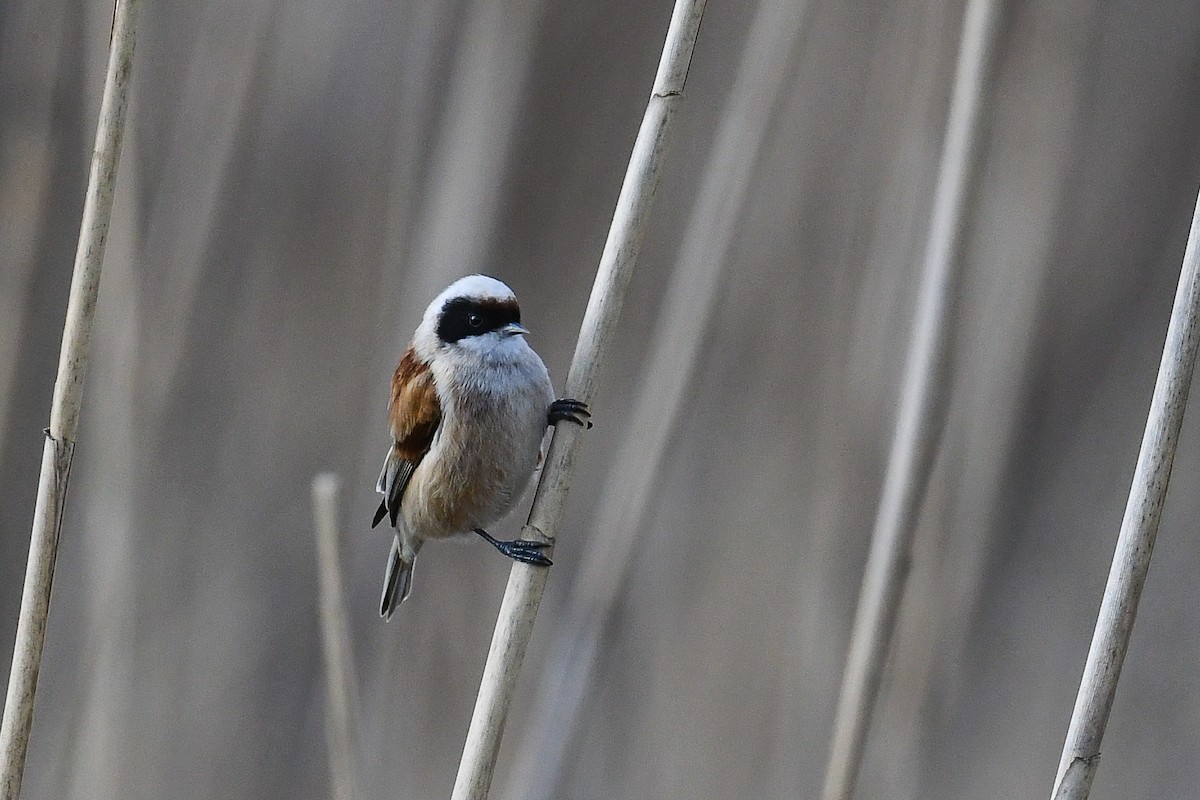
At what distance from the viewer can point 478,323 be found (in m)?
1.63

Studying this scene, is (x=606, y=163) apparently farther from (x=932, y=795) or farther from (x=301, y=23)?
(x=932, y=795)

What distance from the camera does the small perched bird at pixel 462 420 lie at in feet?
5.22

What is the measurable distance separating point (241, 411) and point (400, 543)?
771 millimetres

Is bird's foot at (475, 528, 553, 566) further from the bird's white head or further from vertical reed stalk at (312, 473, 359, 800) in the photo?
the bird's white head

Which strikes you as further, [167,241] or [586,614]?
[167,241]

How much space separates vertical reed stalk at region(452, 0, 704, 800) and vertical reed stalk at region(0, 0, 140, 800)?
431mm

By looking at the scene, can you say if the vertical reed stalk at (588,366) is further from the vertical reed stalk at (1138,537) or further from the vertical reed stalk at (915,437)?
the vertical reed stalk at (1138,537)

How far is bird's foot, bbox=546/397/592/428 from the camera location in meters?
1.27

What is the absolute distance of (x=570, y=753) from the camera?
1.69 metres

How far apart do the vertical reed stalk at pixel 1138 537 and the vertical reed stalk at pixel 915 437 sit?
35 centimetres

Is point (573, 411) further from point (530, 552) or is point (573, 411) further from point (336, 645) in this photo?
point (336, 645)

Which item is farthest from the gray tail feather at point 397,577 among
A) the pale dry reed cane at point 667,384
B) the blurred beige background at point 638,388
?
the blurred beige background at point 638,388

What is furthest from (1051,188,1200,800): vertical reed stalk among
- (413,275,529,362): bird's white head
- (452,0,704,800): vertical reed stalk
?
(413,275,529,362): bird's white head

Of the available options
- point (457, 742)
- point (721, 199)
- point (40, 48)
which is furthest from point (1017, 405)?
point (40, 48)
